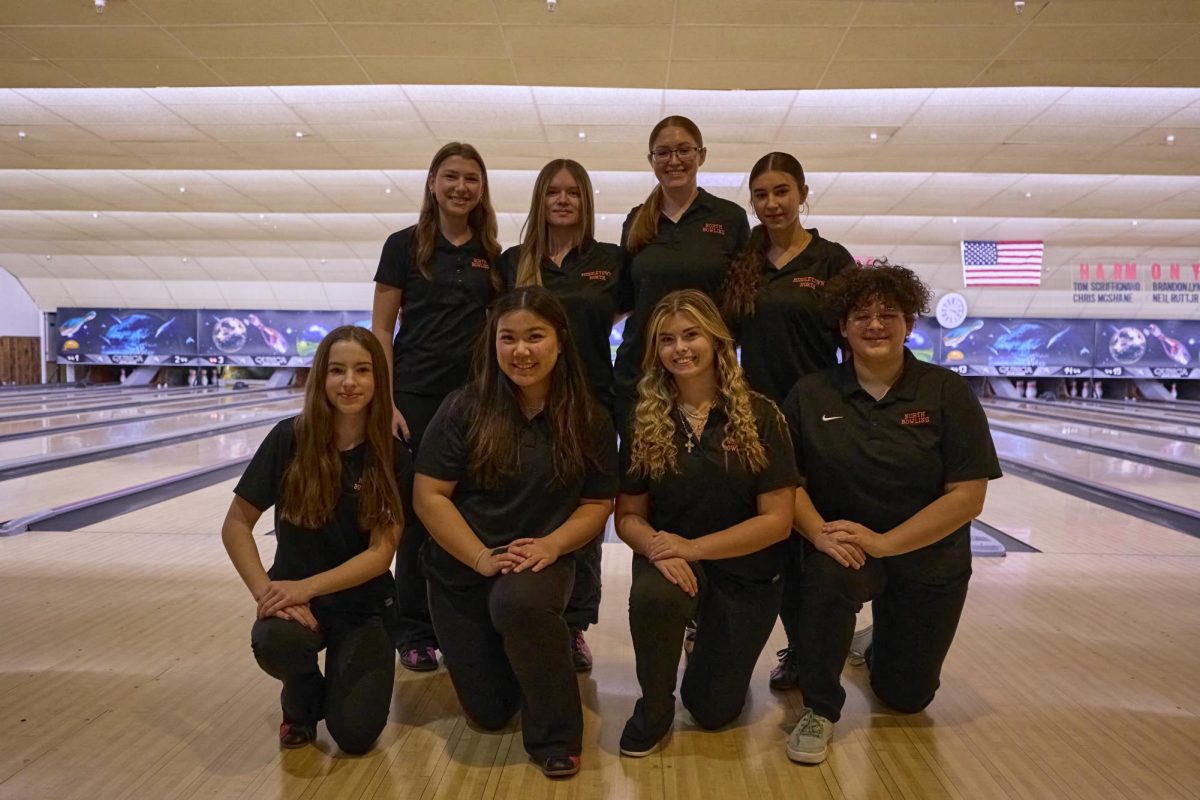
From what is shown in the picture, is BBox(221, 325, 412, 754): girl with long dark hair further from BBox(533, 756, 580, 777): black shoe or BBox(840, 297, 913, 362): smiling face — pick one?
BBox(840, 297, 913, 362): smiling face

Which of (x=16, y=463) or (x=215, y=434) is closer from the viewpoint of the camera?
(x=16, y=463)

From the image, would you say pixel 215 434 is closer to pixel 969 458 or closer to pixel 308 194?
pixel 308 194

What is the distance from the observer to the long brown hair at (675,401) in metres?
2.07

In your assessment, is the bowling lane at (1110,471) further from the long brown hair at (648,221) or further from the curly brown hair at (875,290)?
the long brown hair at (648,221)

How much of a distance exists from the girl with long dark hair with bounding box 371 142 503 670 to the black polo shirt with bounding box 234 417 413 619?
415 millimetres

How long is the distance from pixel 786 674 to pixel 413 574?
3.60 ft

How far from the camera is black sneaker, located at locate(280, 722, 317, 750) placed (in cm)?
198

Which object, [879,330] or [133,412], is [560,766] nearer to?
[879,330]

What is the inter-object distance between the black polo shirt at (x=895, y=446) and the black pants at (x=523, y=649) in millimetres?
703

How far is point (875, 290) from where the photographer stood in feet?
7.02

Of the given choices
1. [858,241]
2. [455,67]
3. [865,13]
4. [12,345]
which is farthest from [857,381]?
[12,345]

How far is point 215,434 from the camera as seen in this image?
8.74 metres

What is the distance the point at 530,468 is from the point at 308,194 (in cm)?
821

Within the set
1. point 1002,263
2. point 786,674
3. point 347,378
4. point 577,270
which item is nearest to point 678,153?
point 577,270
